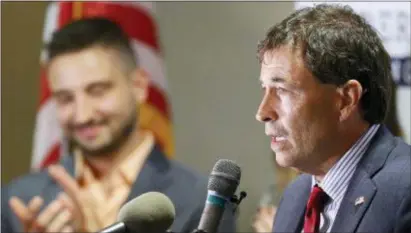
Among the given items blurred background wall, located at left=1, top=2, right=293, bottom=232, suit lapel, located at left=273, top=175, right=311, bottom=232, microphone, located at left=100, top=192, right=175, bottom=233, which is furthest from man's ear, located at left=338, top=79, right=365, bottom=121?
blurred background wall, located at left=1, top=2, right=293, bottom=232

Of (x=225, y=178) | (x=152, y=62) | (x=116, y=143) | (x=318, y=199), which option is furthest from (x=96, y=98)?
(x=225, y=178)

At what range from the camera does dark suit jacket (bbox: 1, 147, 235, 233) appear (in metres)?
3.37

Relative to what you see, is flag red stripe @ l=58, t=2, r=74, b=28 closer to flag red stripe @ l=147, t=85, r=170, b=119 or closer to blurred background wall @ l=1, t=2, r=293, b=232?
blurred background wall @ l=1, t=2, r=293, b=232

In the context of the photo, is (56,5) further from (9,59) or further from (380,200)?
(380,200)

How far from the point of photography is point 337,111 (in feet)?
7.46

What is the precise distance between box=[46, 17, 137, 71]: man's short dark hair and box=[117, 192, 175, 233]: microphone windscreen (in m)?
2.15

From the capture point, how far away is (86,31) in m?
3.82

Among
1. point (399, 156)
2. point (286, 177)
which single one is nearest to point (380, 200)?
point (399, 156)

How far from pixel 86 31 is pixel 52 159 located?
0.66 metres

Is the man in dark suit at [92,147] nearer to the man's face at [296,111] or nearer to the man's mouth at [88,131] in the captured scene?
the man's mouth at [88,131]

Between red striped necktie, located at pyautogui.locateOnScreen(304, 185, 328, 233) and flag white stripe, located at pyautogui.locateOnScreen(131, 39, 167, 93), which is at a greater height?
flag white stripe, located at pyautogui.locateOnScreen(131, 39, 167, 93)

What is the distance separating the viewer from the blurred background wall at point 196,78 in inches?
146

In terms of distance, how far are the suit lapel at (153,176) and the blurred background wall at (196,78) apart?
0.47ft

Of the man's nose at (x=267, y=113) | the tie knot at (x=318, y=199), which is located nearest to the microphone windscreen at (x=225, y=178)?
the man's nose at (x=267, y=113)
